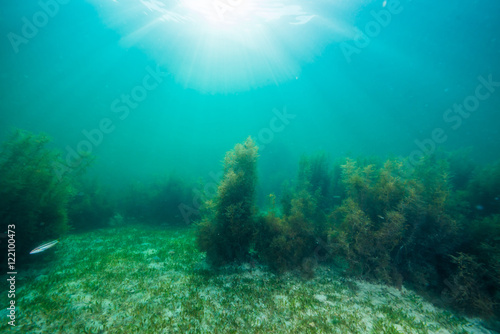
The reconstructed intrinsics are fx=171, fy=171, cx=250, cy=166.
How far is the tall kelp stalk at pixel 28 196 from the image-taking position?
686cm

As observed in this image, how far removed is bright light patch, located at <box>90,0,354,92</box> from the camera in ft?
92.3

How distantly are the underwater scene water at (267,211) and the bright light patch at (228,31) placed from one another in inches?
15.3

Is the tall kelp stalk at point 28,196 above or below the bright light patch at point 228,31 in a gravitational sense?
below

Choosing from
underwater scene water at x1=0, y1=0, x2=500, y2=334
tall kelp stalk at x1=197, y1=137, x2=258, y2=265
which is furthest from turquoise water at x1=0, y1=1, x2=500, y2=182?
tall kelp stalk at x1=197, y1=137, x2=258, y2=265

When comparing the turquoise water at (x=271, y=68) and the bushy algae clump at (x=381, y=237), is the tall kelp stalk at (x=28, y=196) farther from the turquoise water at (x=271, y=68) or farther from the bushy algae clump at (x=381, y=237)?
the bushy algae clump at (x=381, y=237)

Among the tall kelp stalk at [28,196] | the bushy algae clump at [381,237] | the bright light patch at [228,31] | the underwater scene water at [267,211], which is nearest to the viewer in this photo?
the underwater scene water at [267,211]

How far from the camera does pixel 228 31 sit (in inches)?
1455

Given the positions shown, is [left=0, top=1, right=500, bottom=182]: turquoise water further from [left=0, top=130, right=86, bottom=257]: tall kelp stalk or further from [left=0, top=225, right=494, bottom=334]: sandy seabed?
[left=0, top=225, right=494, bottom=334]: sandy seabed

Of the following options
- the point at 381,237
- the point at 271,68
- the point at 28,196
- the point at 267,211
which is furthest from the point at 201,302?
the point at 271,68

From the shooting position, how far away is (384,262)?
640 centimetres

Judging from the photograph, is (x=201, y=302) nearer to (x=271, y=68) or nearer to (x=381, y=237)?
(x=381, y=237)

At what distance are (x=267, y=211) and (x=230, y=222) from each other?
5.40 m

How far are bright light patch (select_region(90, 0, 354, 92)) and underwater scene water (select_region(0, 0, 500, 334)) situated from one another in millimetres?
389

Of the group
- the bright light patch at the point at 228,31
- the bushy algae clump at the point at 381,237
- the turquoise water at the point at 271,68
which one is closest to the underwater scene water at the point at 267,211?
A: the bushy algae clump at the point at 381,237
